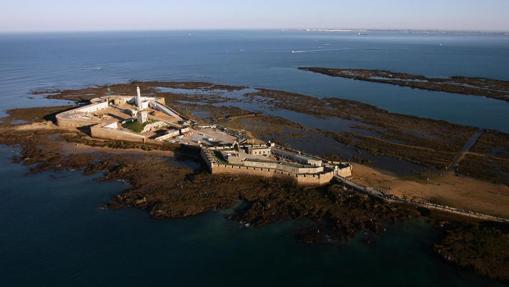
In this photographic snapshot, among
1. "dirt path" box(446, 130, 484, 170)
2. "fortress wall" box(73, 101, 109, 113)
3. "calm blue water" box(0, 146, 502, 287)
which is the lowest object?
"calm blue water" box(0, 146, 502, 287)

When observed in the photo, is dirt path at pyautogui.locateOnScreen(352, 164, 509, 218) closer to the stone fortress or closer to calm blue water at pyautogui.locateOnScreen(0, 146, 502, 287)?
the stone fortress

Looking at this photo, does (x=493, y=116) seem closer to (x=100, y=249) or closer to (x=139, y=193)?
Answer: (x=139, y=193)

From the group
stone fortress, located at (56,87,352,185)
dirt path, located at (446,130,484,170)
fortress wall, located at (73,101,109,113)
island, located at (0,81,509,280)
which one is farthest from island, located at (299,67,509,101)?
fortress wall, located at (73,101,109,113)

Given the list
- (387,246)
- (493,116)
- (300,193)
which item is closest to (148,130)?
(300,193)

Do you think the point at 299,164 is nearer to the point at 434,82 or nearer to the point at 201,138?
the point at 201,138

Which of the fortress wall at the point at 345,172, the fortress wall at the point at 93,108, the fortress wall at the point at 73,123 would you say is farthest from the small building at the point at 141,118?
the fortress wall at the point at 345,172

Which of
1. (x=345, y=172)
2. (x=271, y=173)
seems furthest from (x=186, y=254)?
(x=345, y=172)
